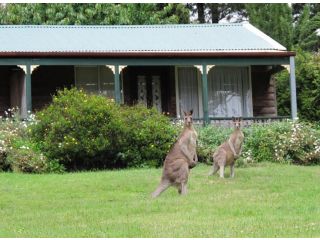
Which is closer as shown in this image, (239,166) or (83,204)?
(83,204)

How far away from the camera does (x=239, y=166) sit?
20172 mm

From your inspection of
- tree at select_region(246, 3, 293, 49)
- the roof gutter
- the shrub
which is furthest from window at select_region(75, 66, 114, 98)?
tree at select_region(246, 3, 293, 49)

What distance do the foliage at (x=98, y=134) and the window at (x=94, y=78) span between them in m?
5.71

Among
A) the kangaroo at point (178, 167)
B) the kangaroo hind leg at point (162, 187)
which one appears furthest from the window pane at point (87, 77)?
the kangaroo hind leg at point (162, 187)

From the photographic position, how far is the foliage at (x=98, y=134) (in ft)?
64.9

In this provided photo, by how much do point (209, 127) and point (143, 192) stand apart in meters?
8.81

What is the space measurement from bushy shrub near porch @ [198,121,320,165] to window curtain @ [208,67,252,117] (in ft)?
16.3

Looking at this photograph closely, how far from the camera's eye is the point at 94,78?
26875mm

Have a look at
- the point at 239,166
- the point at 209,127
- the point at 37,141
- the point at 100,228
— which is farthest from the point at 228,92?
the point at 100,228

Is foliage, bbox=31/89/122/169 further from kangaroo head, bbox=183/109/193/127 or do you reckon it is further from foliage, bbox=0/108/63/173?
kangaroo head, bbox=183/109/193/127

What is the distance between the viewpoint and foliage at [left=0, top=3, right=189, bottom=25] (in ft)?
127

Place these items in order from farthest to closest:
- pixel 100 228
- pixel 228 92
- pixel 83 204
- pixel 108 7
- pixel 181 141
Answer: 1. pixel 108 7
2. pixel 228 92
3. pixel 181 141
4. pixel 83 204
5. pixel 100 228

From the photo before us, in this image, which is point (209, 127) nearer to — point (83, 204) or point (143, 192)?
point (143, 192)

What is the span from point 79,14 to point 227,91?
46.4 ft
